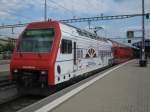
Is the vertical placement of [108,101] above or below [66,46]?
below

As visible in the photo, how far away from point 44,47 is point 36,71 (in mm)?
1152

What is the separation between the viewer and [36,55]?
43.5 ft

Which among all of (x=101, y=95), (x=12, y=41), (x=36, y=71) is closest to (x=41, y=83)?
(x=36, y=71)

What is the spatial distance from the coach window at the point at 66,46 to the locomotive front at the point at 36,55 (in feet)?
1.60

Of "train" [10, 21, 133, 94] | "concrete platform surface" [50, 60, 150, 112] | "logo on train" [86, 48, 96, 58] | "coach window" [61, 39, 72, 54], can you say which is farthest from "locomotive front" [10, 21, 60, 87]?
"logo on train" [86, 48, 96, 58]

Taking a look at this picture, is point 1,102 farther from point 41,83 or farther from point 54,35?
point 54,35

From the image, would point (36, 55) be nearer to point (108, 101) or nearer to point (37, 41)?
point (37, 41)

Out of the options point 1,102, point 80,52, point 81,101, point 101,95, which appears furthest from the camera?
point 80,52

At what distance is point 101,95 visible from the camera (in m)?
11.4

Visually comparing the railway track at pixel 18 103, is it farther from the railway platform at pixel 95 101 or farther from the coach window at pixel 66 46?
the coach window at pixel 66 46

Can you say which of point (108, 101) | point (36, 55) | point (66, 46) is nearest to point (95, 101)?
point (108, 101)

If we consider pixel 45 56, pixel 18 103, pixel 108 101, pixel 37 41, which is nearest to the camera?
pixel 108 101

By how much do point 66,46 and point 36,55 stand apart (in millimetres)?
1561

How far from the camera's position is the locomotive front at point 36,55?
1264 cm
